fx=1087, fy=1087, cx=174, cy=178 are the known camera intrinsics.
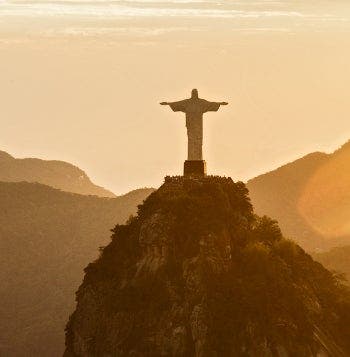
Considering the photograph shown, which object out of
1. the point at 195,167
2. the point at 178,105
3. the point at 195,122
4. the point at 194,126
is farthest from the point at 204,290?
the point at 178,105

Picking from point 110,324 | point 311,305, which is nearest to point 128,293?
point 110,324

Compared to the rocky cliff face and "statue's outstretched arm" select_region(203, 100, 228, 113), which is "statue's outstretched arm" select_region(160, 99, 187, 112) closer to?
"statue's outstretched arm" select_region(203, 100, 228, 113)

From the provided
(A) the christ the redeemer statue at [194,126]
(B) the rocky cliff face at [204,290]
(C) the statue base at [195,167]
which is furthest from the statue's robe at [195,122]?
(B) the rocky cliff face at [204,290]

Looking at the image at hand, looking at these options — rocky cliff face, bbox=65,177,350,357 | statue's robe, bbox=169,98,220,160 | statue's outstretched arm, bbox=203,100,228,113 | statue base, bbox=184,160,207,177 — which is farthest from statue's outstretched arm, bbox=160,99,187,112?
rocky cliff face, bbox=65,177,350,357

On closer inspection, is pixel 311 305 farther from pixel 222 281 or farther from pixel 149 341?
pixel 149 341

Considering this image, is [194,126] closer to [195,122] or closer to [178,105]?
[195,122]

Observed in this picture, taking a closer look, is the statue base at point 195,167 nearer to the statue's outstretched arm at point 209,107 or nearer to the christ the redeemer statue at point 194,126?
the christ the redeemer statue at point 194,126
